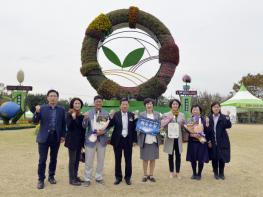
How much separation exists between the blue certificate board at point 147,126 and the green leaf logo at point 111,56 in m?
6.29

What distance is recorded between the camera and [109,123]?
15.8 ft

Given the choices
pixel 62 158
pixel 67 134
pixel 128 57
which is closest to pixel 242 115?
pixel 128 57

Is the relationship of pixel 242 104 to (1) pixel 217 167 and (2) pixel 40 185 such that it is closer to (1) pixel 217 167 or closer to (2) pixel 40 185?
(1) pixel 217 167

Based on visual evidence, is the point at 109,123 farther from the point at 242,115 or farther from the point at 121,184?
the point at 242,115

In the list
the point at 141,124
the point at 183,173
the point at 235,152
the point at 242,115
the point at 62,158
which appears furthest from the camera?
the point at 242,115

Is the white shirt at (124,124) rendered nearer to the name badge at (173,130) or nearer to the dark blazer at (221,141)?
the name badge at (173,130)

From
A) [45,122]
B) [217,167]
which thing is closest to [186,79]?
[217,167]

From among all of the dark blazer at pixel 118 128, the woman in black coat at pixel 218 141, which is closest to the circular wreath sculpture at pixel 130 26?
the woman in black coat at pixel 218 141

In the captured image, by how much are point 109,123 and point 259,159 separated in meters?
4.64

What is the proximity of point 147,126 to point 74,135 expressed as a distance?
3.93ft

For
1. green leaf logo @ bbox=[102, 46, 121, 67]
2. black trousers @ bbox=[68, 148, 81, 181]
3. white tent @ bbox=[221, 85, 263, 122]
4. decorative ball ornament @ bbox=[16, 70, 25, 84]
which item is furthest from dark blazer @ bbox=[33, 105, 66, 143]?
white tent @ bbox=[221, 85, 263, 122]

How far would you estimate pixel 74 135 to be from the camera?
4.66 m

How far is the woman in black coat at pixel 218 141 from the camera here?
17.0ft

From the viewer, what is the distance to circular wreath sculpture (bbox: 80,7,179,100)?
10.6 metres
